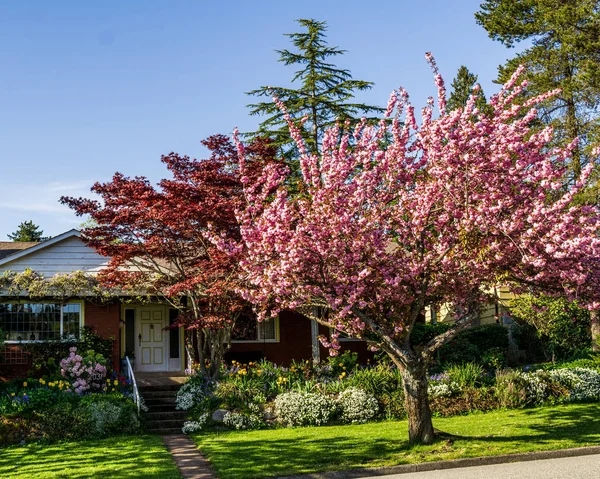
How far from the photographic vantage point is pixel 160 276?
62.6 ft

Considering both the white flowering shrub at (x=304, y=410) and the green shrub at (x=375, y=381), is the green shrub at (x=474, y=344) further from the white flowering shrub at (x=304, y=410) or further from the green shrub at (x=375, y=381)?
the white flowering shrub at (x=304, y=410)

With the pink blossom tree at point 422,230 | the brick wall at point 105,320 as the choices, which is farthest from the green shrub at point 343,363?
the brick wall at point 105,320

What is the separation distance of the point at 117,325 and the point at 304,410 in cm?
767

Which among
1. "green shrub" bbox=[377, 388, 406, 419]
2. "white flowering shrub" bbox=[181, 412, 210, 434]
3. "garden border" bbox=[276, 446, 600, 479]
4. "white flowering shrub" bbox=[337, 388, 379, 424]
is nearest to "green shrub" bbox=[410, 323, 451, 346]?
"green shrub" bbox=[377, 388, 406, 419]

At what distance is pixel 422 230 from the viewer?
11.6 meters

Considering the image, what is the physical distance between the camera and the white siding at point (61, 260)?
2125 centimetres

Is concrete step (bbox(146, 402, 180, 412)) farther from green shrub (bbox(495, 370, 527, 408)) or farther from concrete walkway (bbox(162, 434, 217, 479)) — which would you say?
green shrub (bbox(495, 370, 527, 408))

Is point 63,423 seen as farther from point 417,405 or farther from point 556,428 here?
point 556,428

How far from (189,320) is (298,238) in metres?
7.89

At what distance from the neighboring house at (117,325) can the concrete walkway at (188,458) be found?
6048mm

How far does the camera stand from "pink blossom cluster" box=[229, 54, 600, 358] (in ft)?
35.7

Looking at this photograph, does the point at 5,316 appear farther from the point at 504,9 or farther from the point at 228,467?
the point at 504,9

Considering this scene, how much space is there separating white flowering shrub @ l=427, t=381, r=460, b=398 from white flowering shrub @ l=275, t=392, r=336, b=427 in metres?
2.43

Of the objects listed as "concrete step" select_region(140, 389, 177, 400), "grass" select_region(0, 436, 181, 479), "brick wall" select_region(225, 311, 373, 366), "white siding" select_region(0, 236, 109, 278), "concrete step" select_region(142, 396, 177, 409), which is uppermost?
"white siding" select_region(0, 236, 109, 278)
